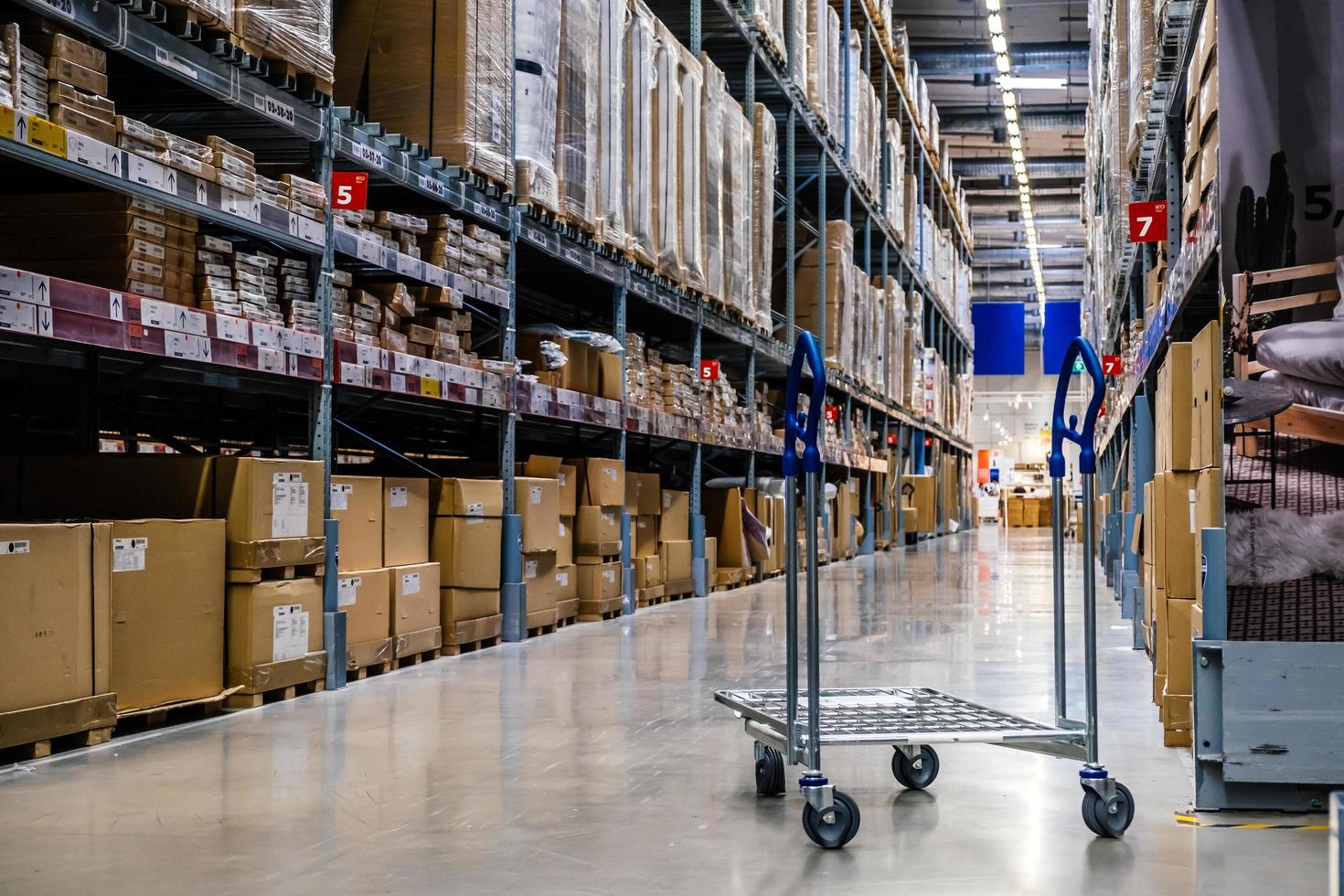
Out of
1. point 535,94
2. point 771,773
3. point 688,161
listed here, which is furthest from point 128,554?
point 688,161


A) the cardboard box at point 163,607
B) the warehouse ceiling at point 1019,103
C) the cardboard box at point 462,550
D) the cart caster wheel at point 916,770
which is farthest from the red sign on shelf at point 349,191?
the warehouse ceiling at point 1019,103

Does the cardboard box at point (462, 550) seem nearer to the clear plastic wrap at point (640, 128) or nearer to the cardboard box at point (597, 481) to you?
the cardboard box at point (597, 481)

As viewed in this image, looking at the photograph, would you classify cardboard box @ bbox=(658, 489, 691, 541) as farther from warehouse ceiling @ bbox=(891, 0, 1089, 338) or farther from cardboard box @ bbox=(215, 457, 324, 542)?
warehouse ceiling @ bbox=(891, 0, 1089, 338)

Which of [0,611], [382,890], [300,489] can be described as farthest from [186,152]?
[382,890]

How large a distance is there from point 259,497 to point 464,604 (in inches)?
84.0

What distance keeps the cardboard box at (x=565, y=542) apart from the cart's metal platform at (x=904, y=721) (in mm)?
4546

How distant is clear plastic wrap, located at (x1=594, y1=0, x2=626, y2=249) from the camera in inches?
358

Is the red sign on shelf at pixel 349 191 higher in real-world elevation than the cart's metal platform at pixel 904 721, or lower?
higher

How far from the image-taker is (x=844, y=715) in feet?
12.7

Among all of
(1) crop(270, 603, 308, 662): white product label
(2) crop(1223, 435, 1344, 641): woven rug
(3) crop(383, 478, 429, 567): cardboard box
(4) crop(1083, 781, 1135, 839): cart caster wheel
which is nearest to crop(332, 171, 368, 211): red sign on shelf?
(3) crop(383, 478, 429, 567): cardboard box

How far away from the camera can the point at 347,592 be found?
6191mm

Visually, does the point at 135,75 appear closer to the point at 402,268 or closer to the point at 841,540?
the point at 402,268

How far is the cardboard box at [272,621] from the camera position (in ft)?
17.6

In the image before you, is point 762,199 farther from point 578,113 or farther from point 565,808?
point 565,808
